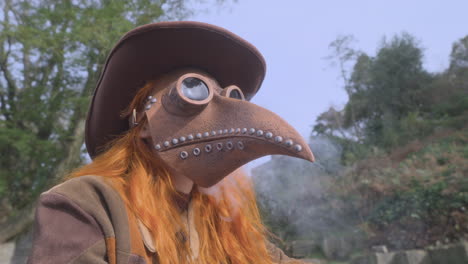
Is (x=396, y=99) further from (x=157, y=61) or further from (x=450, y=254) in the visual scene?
(x=157, y=61)

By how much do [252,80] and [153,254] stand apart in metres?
0.74

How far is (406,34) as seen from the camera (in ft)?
38.1

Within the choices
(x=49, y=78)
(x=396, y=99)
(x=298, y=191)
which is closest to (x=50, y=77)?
(x=49, y=78)

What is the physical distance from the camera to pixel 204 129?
3.64 feet

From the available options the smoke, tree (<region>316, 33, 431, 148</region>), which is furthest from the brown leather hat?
tree (<region>316, 33, 431, 148</region>)

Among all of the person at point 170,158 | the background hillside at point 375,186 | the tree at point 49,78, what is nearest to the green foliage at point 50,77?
the tree at point 49,78

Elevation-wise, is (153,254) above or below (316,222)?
above

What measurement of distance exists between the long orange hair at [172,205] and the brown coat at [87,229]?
0.05 meters

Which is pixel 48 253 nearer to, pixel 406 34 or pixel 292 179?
pixel 292 179

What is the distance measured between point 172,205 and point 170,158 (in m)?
0.17

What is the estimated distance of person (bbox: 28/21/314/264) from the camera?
3.03ft

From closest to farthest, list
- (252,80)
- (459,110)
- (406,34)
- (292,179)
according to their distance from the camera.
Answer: (252,80), (292,179), (459,110), (406,34)

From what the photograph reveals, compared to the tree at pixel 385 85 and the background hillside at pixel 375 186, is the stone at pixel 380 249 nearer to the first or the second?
the background hillside at pixel 375 186

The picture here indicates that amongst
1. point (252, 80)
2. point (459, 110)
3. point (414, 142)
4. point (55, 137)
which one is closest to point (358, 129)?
point (414, 142)
